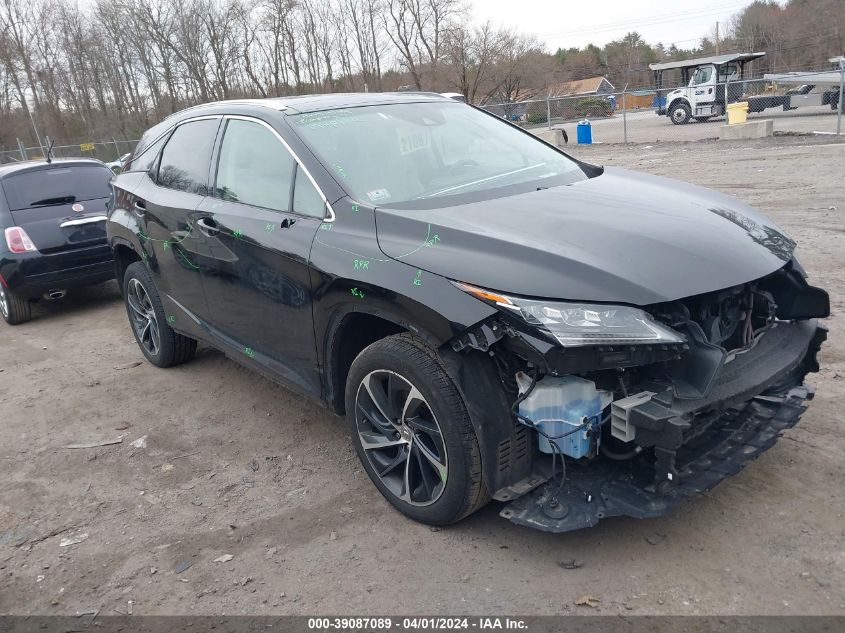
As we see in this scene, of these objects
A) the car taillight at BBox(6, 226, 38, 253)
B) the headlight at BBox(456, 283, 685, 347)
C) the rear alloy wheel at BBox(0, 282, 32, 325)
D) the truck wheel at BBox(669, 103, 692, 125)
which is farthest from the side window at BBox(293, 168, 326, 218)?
the truck wheel at BBox(669, 103, 692, 125)

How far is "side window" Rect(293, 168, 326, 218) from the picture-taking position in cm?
322

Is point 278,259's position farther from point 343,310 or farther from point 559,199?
point 559,199

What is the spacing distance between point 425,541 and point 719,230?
73.6 inches

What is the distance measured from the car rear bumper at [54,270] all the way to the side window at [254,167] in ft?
12.7

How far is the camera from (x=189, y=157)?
172 inches

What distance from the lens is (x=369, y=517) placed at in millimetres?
3166

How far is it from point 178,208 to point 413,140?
1.60 meters

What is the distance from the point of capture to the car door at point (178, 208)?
13.6 ft

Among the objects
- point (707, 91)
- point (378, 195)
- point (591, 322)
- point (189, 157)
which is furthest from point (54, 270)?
point (707, 91)

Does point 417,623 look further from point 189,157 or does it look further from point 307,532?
point 189,157

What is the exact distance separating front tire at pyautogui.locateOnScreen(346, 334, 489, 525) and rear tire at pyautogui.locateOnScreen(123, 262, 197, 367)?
2473 mm

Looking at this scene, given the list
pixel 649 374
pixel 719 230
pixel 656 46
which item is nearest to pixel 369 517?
pixel 649 374

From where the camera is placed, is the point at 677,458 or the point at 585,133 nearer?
the point at 677,458

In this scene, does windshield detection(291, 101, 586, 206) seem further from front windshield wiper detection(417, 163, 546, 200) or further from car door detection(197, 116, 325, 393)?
car door detection(197, 116, 325, 393)
